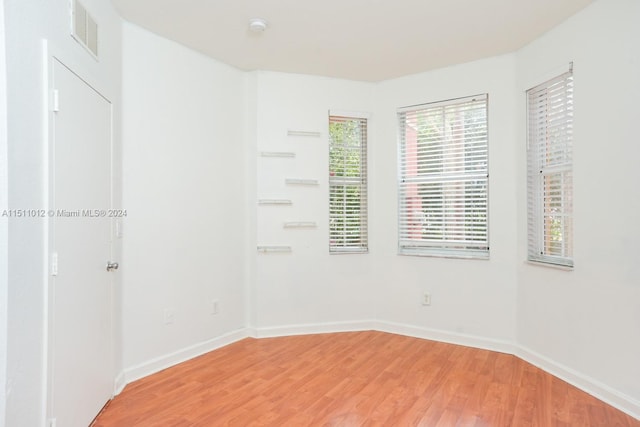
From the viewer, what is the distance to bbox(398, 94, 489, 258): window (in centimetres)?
365

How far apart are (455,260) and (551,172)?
45.0 inches

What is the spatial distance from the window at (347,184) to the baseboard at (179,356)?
130cm

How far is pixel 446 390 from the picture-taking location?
2680mm

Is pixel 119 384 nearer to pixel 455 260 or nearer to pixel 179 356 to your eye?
pixel 179 356

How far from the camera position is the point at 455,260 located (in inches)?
146

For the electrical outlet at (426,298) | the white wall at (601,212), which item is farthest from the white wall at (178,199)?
the white wall at (601,212)

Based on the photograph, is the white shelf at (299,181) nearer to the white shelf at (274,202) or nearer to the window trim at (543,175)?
the white shelf at (274,202)

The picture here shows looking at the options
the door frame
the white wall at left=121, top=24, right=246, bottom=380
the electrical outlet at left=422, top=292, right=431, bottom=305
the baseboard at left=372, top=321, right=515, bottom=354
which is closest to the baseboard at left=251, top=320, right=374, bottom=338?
the baseboard at left=372, top=321, right=515, bottom=354

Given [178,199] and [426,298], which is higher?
[178,199]

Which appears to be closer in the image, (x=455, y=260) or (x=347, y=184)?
(x=455, y=260)

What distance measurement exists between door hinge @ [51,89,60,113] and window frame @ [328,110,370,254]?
2611 millimetres

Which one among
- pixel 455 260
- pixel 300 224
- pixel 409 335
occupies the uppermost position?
pixel 300 224

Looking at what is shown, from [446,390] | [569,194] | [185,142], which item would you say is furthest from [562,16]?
[185,142]

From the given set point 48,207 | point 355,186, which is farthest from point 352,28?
point 48,207
